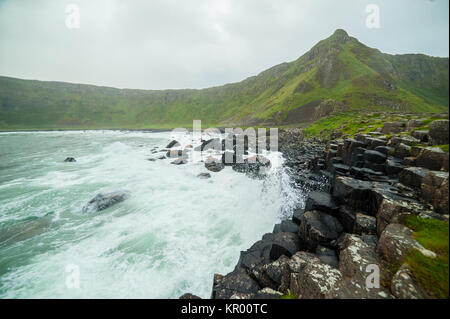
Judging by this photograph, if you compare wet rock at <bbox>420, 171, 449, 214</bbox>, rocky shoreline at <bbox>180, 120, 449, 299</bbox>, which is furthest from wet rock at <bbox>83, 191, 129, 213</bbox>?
wet rock at <bbox>420, 171, 449, 214</bbox>

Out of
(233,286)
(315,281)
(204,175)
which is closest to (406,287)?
(315,281)

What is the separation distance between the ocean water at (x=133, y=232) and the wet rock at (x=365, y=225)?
5.08 metres

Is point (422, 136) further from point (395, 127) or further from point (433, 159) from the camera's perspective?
point (395, 127)

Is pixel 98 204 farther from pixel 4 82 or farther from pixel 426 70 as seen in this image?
pixel 4 82

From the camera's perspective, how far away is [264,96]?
125 metres

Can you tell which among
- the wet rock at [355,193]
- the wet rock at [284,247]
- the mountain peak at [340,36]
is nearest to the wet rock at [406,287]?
the wet rock at [284,247]

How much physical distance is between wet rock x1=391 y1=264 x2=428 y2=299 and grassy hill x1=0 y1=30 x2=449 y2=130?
6309 cm

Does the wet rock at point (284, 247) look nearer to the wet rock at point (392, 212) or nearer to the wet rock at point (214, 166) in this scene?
the wet rock at point (392, 212)

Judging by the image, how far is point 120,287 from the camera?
6.51 meters

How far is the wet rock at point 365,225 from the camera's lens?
514 cm

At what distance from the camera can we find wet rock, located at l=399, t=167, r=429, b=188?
18.0ft

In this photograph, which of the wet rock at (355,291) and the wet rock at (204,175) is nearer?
the wet rock at (355,291)
